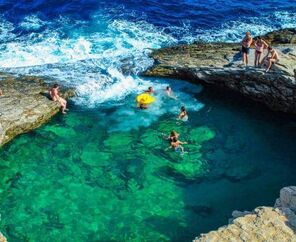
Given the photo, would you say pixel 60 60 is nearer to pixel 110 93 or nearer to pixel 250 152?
pixel 110 93

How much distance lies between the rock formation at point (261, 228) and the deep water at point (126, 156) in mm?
2729

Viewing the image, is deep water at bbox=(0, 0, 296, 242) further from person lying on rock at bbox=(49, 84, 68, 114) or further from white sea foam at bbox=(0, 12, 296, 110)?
person lying on rock at bbox=(49, 84, 68, 114)

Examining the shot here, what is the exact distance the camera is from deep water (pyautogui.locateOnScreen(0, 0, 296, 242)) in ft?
70.8

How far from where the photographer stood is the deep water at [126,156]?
21594 millimetres

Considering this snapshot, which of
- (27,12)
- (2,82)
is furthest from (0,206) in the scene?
(27,12)

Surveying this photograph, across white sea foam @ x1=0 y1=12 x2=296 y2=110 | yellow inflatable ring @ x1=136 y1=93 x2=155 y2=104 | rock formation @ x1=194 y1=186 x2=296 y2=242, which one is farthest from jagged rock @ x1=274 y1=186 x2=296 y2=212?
white sea foam @ x1=0 y1=12 x2=296 y2=110

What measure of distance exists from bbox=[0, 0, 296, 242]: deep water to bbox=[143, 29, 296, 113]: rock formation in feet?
2.21

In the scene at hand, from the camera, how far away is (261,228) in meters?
18.3

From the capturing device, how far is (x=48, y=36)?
3772 centimetres

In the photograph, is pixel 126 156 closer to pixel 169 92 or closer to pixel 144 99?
pixel 144 99

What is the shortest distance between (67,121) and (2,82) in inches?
189

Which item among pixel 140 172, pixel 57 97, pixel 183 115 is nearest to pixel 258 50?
pixel 183 115

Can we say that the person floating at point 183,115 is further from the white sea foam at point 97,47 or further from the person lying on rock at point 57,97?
the person lying on rock at point 57,97

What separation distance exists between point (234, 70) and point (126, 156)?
7944mm
